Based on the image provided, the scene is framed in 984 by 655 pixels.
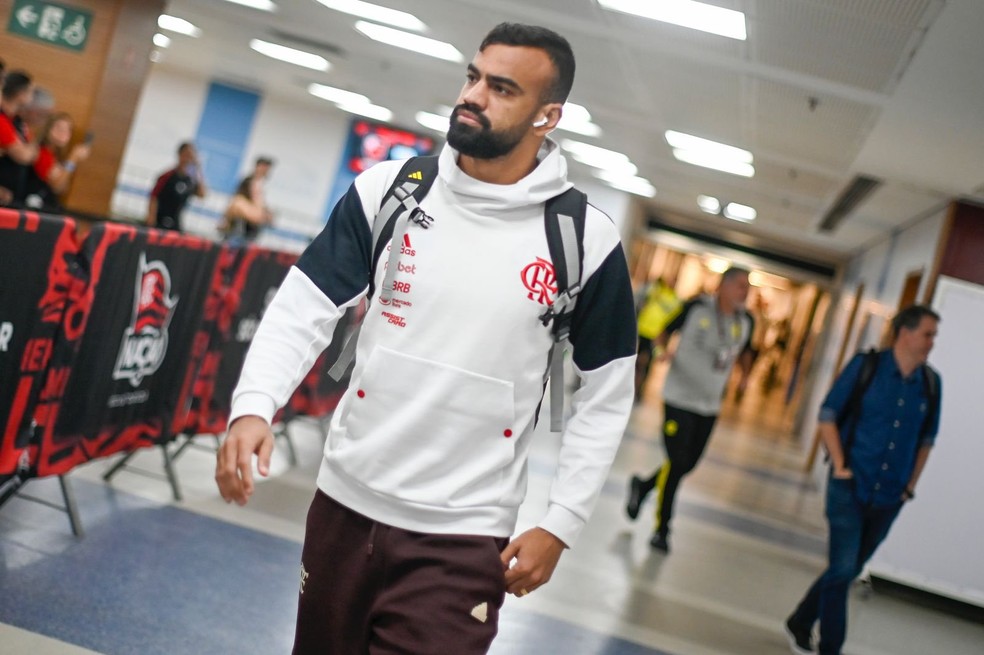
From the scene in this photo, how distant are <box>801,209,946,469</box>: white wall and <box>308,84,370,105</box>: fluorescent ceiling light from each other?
27.0ft

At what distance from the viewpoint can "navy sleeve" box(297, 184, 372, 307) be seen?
2061 millimetres

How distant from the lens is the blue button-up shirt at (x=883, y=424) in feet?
16.9

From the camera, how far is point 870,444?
517 cm

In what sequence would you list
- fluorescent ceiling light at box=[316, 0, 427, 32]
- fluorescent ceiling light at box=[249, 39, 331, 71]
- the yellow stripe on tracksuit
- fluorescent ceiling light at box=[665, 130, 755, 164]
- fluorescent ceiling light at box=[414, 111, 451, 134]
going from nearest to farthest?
1. the yellow stripe on tracksuit
2. fluorescent ceiling light at box=[316, 0, 427, 32]
3. fluorescent ceiling light at box=[665, 130, 755, 164]
4. fluorescent ceiling light at box=[249, 39, 331, 71]
5. fluorescent ceiling light at box=[414, 111, 451, 134]

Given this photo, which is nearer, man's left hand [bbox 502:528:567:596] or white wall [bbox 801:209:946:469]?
man's left hand [bbox 502:528:567:596]

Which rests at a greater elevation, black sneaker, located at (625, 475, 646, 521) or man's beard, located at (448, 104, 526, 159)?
man's beard, located at (448, 104, 526, 159)

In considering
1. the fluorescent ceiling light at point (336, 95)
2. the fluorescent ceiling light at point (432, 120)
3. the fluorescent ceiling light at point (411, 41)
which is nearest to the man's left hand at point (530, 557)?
the fluorescent ceiling light at point (411, 41)

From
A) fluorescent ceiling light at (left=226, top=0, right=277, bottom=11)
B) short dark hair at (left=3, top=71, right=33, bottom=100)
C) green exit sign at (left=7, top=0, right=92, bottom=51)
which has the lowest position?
short dark hair at (left=3, top=71, right=33, bottom=100)

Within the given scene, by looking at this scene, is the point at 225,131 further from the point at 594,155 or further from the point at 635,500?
the point at 635,500

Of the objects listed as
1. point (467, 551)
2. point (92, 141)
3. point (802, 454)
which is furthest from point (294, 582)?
point (802, 454)

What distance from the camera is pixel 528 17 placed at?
28.2ft

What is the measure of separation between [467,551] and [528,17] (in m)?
7.14

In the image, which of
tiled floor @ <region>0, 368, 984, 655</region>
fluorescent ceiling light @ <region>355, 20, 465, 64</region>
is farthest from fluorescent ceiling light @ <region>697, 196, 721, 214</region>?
tiled floor @ <region>0, 368, 984, 655</region>

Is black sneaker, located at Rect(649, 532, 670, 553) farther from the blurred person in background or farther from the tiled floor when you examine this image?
the blurred person in background
